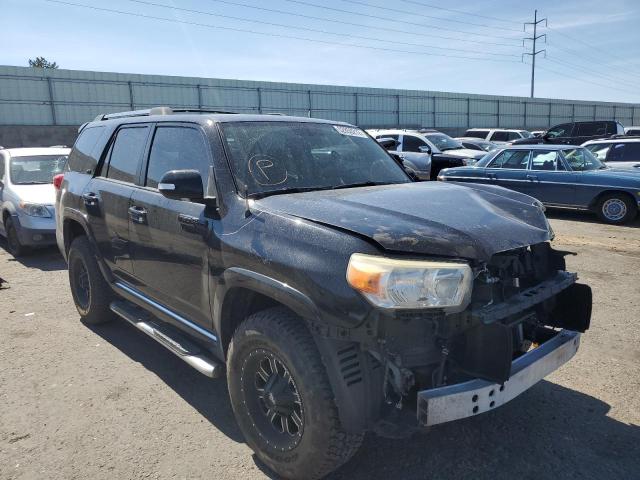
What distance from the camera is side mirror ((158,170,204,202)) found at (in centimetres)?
292

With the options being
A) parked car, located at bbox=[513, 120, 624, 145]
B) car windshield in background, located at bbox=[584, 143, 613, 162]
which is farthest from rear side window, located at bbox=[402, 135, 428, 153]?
parked car, located at bbox=[513, 120, 624, 145]

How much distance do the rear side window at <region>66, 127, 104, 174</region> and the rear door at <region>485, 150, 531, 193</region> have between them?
28.9 feet

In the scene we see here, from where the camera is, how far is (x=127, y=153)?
4262mm

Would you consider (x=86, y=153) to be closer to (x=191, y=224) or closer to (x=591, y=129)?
(x=191, y=224)

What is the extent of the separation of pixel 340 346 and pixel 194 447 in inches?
50.8

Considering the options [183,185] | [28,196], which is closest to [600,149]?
[28,196]

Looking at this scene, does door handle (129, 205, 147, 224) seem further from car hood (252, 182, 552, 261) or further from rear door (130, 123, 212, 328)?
car hood (252, 182, 552, 261)

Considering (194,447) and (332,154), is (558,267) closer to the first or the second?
(332,154)

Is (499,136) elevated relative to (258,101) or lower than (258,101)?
lower

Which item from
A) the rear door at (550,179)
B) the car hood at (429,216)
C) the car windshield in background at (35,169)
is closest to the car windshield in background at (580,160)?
the rear door at (550,179)

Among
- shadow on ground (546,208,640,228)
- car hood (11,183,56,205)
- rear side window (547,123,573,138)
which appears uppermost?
rear side window (547,123,573,138)

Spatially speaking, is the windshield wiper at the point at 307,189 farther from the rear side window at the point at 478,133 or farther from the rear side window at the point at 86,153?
the rear side window at the point at 478,133

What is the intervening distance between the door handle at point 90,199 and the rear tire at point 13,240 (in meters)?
4.24

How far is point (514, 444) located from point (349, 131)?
252 centimetres
